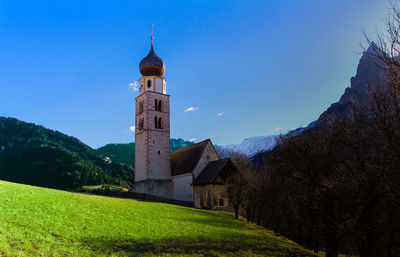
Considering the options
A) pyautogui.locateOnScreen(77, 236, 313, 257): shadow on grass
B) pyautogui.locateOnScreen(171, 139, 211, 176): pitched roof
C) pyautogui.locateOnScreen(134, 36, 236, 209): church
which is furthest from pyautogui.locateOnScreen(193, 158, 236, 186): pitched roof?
pyautogui.locateOnScreen(77, 236, 313, 257): shadow on grass

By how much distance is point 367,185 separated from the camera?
1717 centimetres

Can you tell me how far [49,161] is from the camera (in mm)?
148750

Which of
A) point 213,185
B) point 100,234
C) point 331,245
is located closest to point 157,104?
point 213,185

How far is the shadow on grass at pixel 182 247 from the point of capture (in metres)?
14.3

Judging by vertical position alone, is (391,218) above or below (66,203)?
below

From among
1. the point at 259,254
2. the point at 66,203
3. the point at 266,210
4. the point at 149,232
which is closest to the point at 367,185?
the point at 259,254

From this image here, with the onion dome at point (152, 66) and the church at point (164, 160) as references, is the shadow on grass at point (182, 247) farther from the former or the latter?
the onion dome at point (152, 66)

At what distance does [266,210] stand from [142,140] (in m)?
22.9

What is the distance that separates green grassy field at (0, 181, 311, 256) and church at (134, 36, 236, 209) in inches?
797

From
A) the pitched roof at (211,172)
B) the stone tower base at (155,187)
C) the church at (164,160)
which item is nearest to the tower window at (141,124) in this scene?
the church at (164,160)

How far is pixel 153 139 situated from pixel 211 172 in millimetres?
12292

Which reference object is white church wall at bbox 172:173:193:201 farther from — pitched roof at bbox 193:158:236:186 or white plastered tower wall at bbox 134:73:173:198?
pitched roof at bbox 193:158:236:186

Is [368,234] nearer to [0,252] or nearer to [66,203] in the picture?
[0,252]

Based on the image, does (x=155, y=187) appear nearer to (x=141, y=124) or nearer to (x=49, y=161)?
(x=141, y=124)
